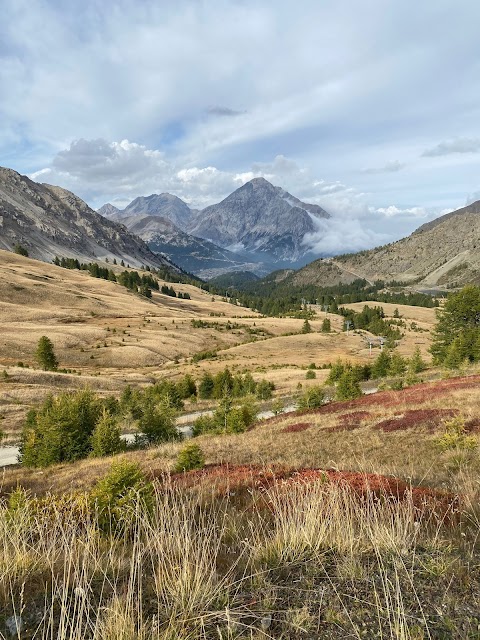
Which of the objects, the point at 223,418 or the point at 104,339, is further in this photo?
the point at 104,339

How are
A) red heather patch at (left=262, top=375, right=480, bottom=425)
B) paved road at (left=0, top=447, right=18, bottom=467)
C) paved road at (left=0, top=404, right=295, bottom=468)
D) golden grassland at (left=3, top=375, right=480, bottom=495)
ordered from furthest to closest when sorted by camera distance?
paved road at (left=0, top=404, right=295, bottom=468) < paved road at (left=0, top=447, right=18, bottom=467) < red heather patch at (left=262, top=375, right=480, bottom=425) < golden grassland at (left=3, top=375, right=480, bottom=495)

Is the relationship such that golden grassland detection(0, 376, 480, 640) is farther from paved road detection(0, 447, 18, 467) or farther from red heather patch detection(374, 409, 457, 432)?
paved road detection(0, 447, 18, 467)

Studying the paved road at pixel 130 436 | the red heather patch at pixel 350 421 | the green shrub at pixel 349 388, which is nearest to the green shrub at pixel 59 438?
the paved road at pixel 130 436

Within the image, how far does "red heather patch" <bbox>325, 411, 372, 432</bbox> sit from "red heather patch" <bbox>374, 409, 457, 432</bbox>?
166cm

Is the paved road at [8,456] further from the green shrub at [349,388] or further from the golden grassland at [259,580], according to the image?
the green shrub at [349,388]

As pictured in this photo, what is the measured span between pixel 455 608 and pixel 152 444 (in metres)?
29.4

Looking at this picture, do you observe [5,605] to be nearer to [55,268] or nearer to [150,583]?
[150,583]

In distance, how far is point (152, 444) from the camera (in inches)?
1205

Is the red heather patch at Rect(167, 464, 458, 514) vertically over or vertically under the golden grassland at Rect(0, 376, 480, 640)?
under

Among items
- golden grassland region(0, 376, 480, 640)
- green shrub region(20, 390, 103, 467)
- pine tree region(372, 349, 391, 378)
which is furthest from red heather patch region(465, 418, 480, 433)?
pine tree region(372, 349, 391, 378)

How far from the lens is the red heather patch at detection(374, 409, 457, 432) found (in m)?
19.6

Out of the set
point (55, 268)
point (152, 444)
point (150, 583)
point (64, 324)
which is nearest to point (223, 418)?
point (152, 444)

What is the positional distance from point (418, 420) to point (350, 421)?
498cm

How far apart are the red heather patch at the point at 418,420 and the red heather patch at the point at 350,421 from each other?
65.3 inches
